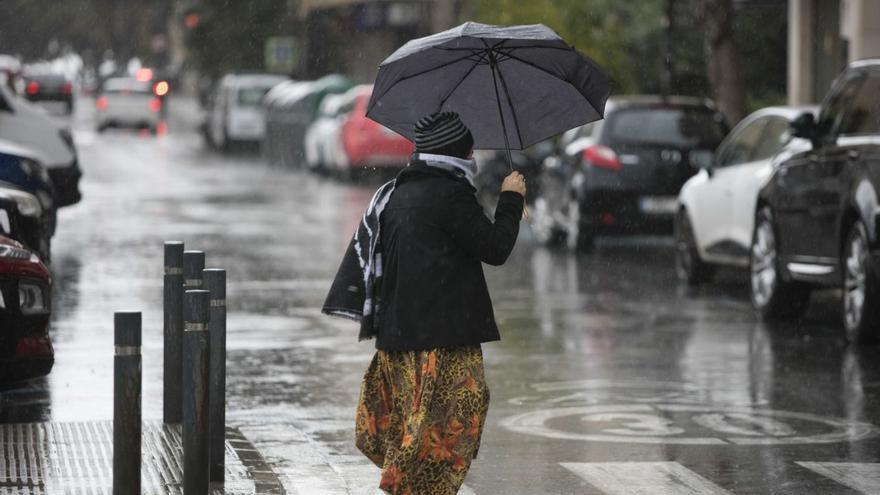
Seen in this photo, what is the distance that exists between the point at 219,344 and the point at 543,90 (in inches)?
70.0

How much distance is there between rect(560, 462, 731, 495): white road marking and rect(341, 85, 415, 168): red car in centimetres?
2480

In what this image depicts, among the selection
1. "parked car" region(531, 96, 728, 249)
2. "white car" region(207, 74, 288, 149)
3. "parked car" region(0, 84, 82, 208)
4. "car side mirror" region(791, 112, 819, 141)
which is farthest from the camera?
"white car" region(207, 74, 288, 149)

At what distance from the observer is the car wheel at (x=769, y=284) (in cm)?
1467

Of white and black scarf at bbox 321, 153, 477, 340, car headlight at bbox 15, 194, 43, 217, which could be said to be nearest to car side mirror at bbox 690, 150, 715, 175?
car headlight at bbox 15, 194, 43, 217

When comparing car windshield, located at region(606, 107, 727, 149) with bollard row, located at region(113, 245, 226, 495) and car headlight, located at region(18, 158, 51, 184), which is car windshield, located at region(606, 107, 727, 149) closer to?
car headlight, located at region(18, 158, 51, 184)

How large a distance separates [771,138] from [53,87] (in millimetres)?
57334

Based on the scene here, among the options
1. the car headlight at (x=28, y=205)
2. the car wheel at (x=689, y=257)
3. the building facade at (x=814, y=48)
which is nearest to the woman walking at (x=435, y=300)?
the car headlight at (x=28, y=205)

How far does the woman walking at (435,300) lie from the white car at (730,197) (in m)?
8.39

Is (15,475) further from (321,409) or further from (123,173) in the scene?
(123,173)

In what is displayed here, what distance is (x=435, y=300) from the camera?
6.89 metres

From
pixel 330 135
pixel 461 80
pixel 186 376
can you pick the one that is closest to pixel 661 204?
pixel 461 80

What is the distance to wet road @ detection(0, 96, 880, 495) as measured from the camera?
28.9ft

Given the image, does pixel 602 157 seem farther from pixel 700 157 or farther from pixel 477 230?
pixel 477 230

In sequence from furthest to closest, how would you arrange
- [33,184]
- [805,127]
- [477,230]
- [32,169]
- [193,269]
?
[32,169], [33,184], [805,127], [193,269], [477,230]
